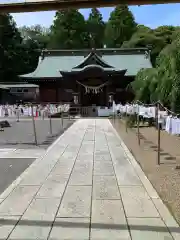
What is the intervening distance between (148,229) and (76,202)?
1396mm

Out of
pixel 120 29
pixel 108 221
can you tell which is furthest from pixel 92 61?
pixel 108 221

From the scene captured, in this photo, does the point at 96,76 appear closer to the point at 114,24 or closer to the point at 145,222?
the point at 145,222

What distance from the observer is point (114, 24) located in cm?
6222

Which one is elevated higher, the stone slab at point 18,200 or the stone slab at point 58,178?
the stone slab at point 18,200

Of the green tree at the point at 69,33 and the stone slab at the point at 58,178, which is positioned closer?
the stone slab at the point at 58,178

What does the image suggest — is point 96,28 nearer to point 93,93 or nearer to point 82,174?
point 93,93

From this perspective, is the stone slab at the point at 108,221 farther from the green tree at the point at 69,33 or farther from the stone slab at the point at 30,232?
the green tree at the point at 69,33

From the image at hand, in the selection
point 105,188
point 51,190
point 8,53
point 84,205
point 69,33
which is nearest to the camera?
point 84,205

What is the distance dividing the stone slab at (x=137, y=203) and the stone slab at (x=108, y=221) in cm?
13

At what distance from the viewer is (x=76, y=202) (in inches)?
201

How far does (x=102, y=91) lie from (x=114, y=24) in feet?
106

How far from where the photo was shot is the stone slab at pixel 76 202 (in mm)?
4621

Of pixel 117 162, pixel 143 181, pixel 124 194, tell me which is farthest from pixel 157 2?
pixel 117 162

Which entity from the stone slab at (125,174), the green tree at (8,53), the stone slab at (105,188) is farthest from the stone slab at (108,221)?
the green tree at (8,53)
